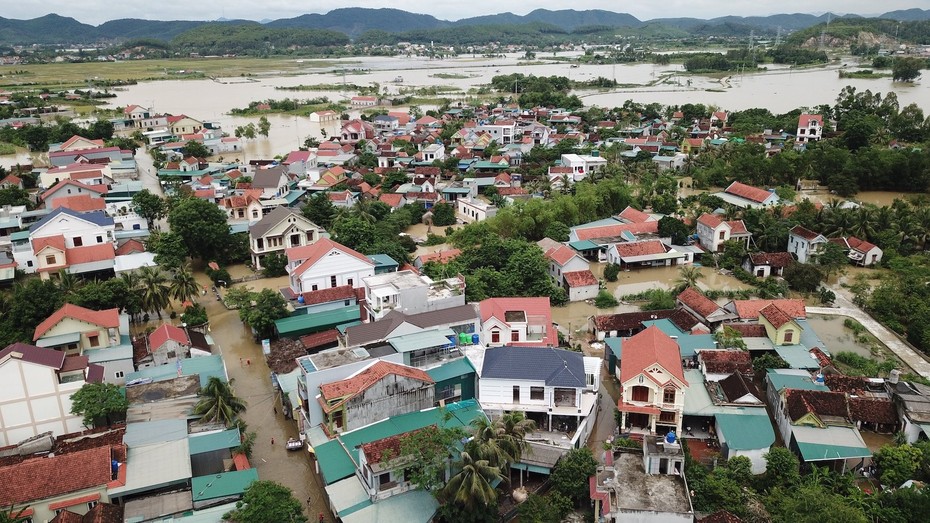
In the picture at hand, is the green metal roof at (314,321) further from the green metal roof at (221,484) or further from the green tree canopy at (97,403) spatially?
the green metal roof at (221,484)

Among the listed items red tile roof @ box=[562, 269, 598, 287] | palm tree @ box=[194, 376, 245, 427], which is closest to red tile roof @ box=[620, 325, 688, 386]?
red tile roof @ box=[562, 269, 598, 287]

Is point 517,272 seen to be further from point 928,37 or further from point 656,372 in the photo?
point 928,37

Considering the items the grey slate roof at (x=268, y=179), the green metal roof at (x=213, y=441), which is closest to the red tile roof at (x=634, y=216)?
the grey slate roof at (x=268, y=179)

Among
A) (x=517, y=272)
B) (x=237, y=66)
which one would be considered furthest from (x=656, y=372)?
(x=237, y=66)

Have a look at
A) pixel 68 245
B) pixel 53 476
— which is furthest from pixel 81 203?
pixel 53 476

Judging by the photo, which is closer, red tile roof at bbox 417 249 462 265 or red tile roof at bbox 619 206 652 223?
red tile roof at bbox 417 249 462 265

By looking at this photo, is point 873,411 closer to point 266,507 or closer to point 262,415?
point 266,507

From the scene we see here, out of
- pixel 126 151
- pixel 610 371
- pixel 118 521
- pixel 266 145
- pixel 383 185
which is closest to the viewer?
pixel 118 521

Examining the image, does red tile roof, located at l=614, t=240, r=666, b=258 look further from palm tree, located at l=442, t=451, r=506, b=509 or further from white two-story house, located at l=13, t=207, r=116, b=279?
white two-story house, located at l=13, t=207, r=116, b=279
